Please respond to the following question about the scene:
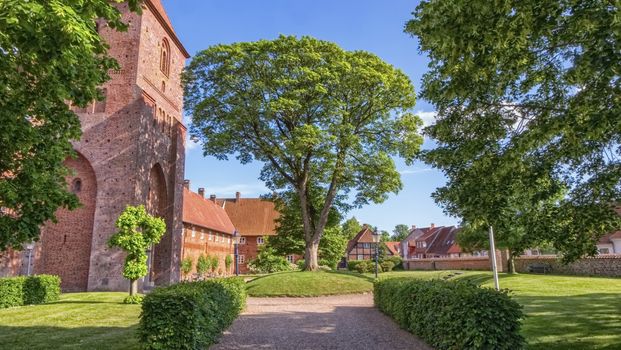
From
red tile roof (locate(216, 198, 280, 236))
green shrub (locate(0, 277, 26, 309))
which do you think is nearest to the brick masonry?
green shrub (locate(0, 277, 26, 309))

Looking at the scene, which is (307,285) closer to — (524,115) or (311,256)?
(311,256)

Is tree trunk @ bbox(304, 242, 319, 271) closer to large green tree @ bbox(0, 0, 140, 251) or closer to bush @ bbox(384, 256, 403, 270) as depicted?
large green tree @ bbox(0, 0, 140, 251)

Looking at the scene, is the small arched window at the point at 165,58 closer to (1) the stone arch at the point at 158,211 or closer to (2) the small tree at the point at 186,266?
(1) the stone arch at the point at 158,211

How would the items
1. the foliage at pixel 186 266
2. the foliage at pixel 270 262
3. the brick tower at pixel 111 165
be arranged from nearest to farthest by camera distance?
the brick tower at pixel 111 165, the foliage at pixel 186 266, the foliage at pixel 270 262

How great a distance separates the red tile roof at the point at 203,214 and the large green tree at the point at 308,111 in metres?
15.9

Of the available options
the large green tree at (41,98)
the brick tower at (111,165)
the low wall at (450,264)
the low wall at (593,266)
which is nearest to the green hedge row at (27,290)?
the brick tower at (111,165)

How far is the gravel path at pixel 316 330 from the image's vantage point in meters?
9.33

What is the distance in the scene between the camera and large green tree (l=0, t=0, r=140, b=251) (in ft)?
18.9

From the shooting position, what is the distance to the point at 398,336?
10.2 metres

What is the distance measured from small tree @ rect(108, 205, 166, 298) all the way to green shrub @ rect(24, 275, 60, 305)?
3606 millimetres

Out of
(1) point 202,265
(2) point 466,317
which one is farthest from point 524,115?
(1) point 202,265

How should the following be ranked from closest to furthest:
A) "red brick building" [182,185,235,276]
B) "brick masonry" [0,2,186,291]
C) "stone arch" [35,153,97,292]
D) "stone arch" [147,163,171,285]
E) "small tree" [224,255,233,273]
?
"brick masonry" [0,2,186,291] < "stone arch" [35,153,97,292] < "stone arch" [147,163,171,285] < "red brick building" [182,185,235,276] < "small tree" [224,255,233,273]

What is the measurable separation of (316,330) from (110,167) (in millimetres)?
18494

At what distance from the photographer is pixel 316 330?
11305mm
